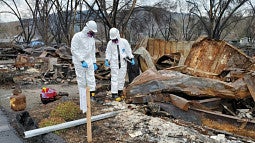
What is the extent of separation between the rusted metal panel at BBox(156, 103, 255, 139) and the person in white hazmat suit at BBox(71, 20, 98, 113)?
A: 73.4 inches

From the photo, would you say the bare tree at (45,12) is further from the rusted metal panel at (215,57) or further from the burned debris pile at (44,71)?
the rusted metal panel at (215,57)

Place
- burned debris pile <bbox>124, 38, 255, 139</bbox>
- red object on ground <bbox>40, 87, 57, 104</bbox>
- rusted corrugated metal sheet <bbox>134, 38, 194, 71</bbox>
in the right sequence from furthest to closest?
rusted corrugated metal sheet <bbox>134, 38, 194, 71</bbox>
red object on ground <bbox>40, 87, 57, 104</bbox>
burned debris pile <bbox>124, 38, 255, 139</bbox>

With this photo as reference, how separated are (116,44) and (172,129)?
3.15 meters

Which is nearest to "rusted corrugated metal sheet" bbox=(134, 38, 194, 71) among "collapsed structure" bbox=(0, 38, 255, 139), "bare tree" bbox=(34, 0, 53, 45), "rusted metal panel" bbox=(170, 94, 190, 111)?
"collapsed structure" bbox=(0, 38, 255, 139)

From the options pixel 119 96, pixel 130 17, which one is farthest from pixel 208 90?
pixel 130 17

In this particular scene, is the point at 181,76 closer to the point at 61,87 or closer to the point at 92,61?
the point at 92,61

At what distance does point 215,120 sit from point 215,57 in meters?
2.70

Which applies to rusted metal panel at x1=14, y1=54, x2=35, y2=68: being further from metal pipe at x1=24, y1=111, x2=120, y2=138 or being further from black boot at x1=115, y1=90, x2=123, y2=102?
metal pipe at x1=24, y1=111, x2=120, y2=138

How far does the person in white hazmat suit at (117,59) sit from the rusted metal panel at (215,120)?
185 centimetres

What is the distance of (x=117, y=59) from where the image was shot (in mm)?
7035

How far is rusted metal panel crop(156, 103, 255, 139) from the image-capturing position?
459 centimetres

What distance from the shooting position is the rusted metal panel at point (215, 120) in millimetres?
4586

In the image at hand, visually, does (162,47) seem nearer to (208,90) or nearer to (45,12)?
(208,90)

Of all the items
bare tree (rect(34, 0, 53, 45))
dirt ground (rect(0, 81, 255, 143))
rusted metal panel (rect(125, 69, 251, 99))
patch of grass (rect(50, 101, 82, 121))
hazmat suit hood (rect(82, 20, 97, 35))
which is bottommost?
dirt ground (rect(0, 81, 255, 143))
